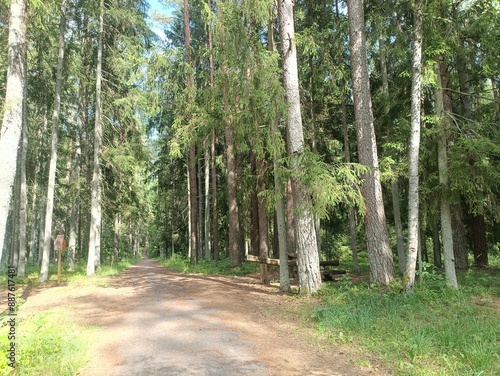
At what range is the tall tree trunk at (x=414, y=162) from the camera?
8.09 m

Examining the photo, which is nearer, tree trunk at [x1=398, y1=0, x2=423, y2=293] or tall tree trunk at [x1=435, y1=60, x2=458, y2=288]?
tree trunk at [x1=398, y1=0, x2=423, y2=293]

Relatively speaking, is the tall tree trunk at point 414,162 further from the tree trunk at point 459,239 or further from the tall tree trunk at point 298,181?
the tree trunk at point 459,239

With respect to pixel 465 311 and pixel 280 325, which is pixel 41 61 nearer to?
pixel 280 325

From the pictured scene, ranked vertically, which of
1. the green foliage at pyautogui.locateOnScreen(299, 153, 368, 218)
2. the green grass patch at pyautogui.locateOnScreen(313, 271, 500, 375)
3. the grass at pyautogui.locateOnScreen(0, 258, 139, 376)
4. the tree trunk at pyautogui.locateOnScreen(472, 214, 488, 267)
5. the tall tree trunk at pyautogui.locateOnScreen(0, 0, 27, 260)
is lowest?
the green grass patch at pyautogui.locateOnScreen(313, 271, 500, 375)

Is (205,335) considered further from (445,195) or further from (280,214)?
(445,195)

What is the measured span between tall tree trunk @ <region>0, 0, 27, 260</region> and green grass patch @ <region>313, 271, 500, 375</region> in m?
6.14

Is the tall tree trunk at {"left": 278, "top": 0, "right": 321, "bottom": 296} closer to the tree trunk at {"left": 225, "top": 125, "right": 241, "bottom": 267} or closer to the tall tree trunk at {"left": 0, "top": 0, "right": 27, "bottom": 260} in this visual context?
the tall tree trunk at {"left": 0, "top": 0, "right": 27, "bottom": 260}

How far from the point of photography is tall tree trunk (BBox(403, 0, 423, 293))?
26.6 feet

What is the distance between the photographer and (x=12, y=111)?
6625 millimetres

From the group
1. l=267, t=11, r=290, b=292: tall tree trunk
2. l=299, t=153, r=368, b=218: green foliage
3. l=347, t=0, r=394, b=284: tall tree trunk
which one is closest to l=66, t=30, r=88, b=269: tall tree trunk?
l=267, t=11, r=290, b=292: tall tree trunk

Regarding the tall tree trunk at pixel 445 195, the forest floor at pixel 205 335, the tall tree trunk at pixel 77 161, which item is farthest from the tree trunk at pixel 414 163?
the tall tree trunk at pixel 77 161

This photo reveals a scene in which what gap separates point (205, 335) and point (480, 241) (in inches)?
505

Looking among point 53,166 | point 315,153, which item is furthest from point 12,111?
point 53,166

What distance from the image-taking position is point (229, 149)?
1614 cm
